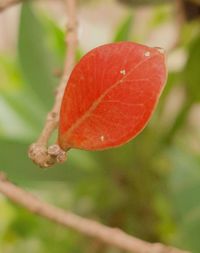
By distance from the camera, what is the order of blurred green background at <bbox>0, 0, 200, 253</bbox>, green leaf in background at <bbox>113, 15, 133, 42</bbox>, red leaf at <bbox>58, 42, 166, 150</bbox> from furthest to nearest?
green leaf in background at <bbox>113, 15, 133, 42</bbox>, blurred green background at <bbox>0, 0, 200, 253</bbox>, red leaf at <bbox>58, 42, 166, 150</bbox>

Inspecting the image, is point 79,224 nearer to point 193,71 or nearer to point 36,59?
point 193,71

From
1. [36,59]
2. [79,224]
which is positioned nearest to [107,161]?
[36,59]

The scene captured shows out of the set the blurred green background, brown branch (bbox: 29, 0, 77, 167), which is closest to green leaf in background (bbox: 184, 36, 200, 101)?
the blurred green background

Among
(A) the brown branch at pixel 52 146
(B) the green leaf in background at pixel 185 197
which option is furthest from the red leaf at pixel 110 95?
(B) the green leaf in background at pixel 185 197

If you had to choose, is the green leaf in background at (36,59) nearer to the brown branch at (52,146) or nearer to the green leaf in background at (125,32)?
the green leaf in background at (125,32)

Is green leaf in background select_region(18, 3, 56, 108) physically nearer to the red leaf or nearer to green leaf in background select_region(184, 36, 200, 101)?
green leaf in background select_region(184, 36, 200, 101)

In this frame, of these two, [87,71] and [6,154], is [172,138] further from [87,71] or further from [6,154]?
[87,71]
